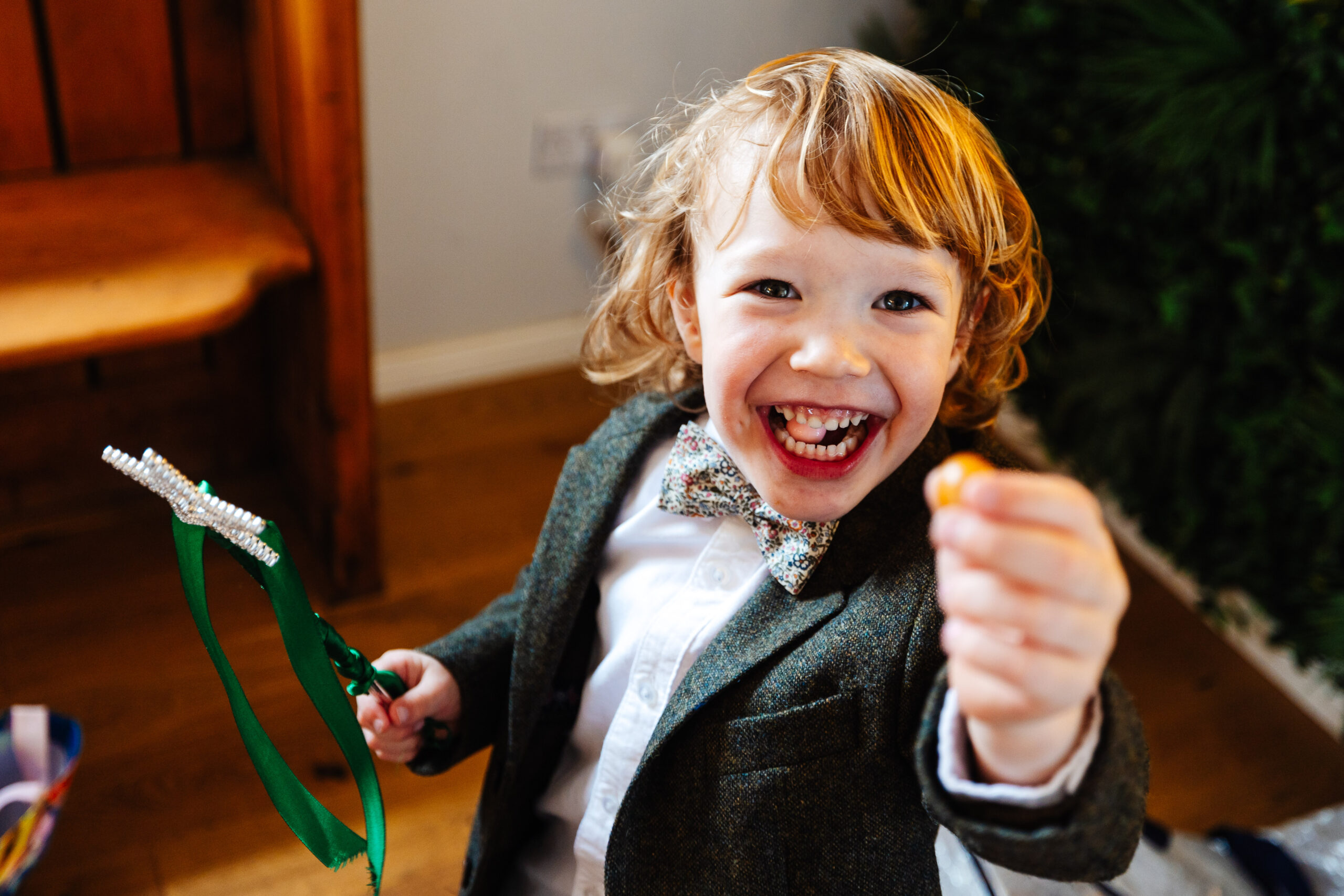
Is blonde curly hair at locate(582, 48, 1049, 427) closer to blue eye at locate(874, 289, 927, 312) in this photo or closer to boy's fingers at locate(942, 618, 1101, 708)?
blue eye at locate(874, 289, 927, 312)

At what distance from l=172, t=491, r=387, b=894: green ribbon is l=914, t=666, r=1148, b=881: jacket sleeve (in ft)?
1.25

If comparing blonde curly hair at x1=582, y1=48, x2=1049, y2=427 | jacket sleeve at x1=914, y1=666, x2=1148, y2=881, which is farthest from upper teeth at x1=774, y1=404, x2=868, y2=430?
jacket sleeve at x1=914, y1=666, x2=1148, y2=881

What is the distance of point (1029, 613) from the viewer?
0.47 m

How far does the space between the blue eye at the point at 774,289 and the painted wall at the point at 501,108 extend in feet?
4.25

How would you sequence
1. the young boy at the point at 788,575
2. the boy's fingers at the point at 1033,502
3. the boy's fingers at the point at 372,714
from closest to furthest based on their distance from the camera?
the boy's fingers at the point at 1033,502, the young boy at the point at 788,575, the boy's fingers at the point at 372,714

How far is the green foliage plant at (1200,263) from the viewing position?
4.49 feet

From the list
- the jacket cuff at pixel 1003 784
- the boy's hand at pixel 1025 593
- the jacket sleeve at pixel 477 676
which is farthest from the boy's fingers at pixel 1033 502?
the jacket sleeve at pixel 477 676

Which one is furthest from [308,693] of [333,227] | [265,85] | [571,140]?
[571,140]

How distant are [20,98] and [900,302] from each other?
1.27m

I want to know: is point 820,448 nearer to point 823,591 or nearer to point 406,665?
point 823,591

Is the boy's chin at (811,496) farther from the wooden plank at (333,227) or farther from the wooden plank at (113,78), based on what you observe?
the wooden plank at (113,78)

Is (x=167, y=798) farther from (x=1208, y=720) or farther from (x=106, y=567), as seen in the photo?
(x=1208, y=720)

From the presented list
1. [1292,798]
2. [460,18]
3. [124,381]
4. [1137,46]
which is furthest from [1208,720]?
[124,381]

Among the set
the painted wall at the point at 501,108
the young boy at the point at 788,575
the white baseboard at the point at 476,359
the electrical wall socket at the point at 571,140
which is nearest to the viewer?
the young boy at the point at 788,575
